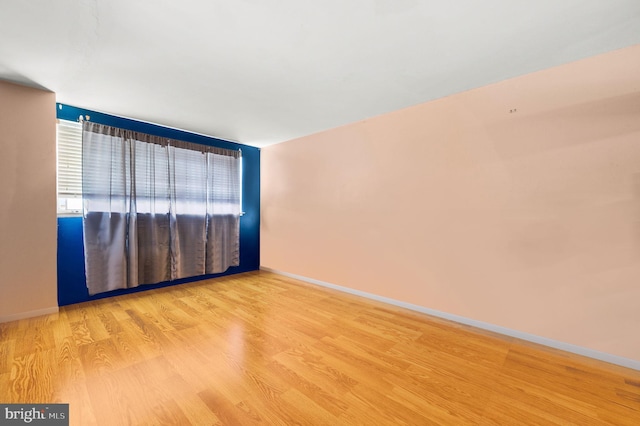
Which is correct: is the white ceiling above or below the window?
above

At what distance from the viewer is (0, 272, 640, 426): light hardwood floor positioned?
4.46 feet

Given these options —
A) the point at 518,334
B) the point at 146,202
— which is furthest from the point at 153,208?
the point at 518,334

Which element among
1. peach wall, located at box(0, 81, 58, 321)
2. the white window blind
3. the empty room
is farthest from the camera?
the white window blind

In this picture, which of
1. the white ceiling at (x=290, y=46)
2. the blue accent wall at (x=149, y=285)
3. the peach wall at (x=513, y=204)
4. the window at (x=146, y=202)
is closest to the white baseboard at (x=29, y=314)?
the blue accent wall at (x=149, y=285)

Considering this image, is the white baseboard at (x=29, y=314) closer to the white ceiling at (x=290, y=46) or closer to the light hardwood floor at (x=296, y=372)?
the light hardwood floor at (x=296, y=372)

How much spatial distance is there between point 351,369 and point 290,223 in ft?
9.10

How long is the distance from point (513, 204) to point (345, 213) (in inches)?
75.3

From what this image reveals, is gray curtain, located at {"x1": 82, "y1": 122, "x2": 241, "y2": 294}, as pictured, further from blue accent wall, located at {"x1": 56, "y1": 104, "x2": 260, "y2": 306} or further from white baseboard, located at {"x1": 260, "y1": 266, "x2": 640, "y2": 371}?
white baseboard, located at {"x1": 260, "y1": 266, "x2": 640, "y2": 371}

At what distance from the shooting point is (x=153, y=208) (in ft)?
11.0

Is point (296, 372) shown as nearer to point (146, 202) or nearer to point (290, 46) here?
point (290, 46)

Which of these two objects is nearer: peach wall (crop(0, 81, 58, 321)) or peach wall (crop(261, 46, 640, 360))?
peach wall (crop(261, 46, 640, 360))

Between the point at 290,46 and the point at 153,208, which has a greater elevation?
the point at 290,46

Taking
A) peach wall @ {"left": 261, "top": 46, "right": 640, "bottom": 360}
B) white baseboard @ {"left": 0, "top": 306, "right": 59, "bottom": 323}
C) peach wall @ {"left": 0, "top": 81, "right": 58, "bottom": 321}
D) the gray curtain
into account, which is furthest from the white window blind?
peach wall @ {"left": 261, "top": 46, "right": 640, "bottom": 360}

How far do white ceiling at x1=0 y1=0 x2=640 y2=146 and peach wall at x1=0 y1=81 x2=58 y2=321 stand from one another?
0.29 metres
